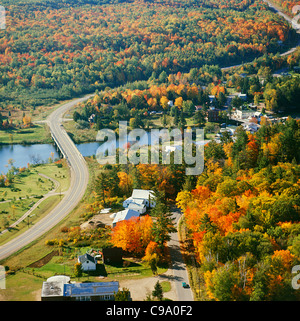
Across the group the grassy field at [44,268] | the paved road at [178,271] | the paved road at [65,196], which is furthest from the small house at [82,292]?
the paved road at [65,196]

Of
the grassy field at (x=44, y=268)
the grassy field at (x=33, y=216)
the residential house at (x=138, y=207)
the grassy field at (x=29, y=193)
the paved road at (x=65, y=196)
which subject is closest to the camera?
the grassy field at (x=44, y=268)

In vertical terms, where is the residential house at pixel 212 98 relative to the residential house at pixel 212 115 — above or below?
above

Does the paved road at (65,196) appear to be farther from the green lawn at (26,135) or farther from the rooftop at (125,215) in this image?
the rooftop at (125,215)

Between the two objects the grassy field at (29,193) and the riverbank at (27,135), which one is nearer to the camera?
the grassy field at (29,193)

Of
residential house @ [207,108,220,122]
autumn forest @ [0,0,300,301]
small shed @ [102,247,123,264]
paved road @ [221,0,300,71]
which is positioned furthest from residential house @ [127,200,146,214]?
paved road @ [221,0,300,71]

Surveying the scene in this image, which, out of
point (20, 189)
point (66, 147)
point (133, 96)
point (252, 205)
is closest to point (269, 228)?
point (252, 205)

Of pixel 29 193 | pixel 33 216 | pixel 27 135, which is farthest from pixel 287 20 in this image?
pixel 33 216

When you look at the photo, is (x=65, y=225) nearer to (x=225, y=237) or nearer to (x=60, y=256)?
(x=60, y=256)

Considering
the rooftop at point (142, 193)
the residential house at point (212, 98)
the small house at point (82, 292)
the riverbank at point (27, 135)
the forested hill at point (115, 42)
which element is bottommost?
the small house at point (82, 292)

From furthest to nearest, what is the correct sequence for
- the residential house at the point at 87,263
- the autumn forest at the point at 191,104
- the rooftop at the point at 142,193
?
the rooftop at the point at 142,193 < the residential house at the point at 87,263 < the autumn forest at the point at 191,104
